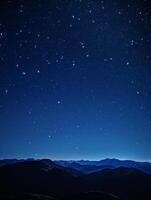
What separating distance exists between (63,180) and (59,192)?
36.9 ft

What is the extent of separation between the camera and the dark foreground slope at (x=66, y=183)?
87812mm

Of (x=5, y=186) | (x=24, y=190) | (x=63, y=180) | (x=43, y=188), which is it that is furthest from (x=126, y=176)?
(x=5, y=186)

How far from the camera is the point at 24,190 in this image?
94250mm

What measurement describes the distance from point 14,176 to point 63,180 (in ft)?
71.0

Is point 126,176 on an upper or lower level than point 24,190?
upper

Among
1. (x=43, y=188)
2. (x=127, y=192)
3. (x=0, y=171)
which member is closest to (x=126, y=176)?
(x=127, y=192)

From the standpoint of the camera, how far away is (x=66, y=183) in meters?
100

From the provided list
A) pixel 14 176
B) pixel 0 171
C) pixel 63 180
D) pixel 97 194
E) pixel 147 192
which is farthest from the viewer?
pixel 0 171

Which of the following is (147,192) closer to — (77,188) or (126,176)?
(126,176)

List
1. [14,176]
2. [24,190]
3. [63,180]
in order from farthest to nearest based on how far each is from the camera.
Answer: [14,176], [63,180], [24,190]

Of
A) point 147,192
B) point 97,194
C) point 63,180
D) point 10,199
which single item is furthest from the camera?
point 63,180

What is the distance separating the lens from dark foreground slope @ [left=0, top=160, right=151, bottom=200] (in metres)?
87.8

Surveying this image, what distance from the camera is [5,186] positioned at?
97.2 m

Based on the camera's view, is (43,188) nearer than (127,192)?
No
